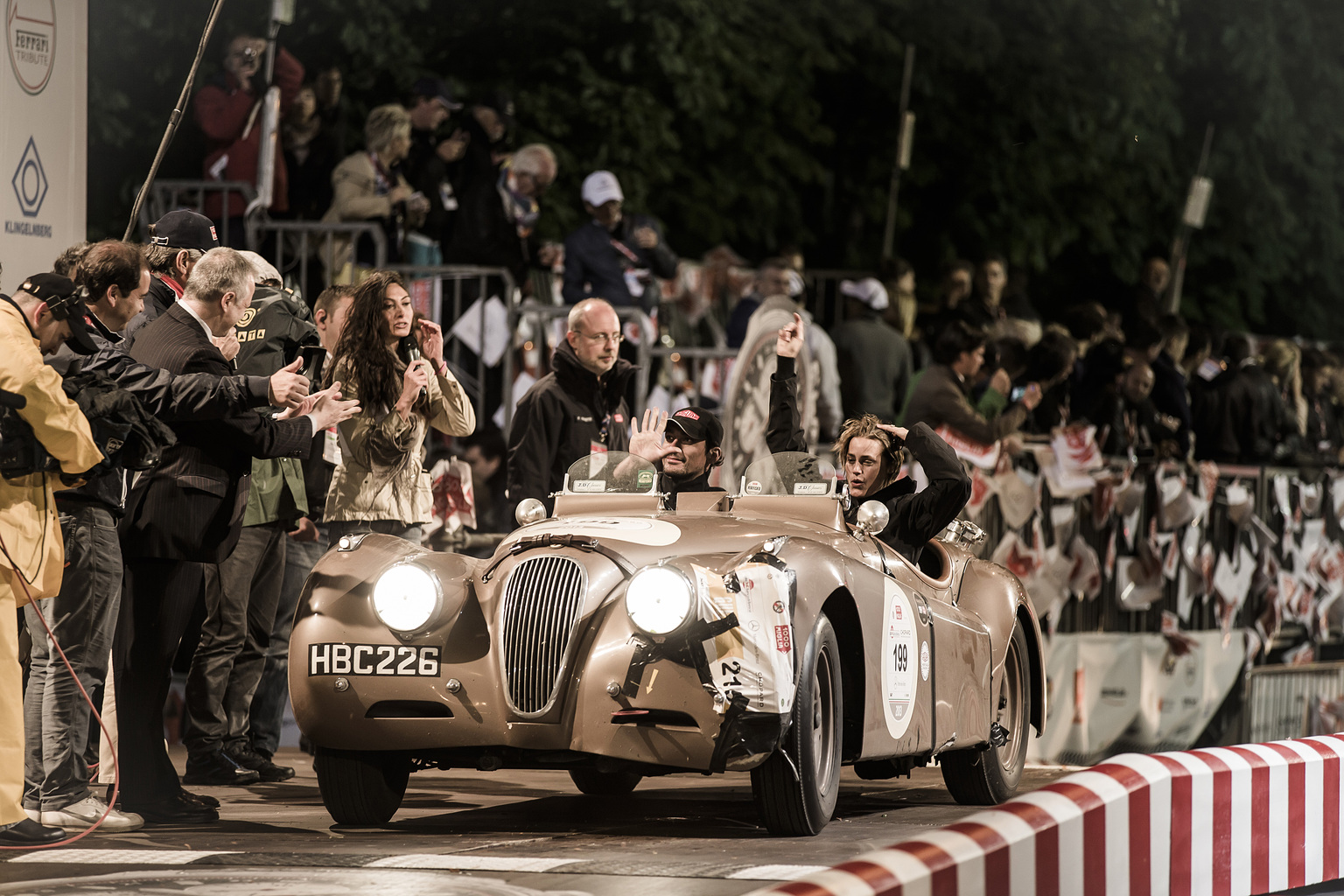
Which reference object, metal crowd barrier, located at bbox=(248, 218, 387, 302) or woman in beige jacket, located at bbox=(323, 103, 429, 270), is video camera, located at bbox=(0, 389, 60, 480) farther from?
woman in beige jacket, located at bbox=(323, 103, 429, 270)

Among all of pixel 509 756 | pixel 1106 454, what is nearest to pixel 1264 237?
Result: pixel 1106 454

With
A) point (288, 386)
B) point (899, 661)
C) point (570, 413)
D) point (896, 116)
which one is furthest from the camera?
point (896, 116)

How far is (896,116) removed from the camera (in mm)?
24047

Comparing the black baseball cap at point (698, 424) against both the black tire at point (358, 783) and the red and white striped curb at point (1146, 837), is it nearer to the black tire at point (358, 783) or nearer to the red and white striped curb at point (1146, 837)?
the black tire at point (358, 783)

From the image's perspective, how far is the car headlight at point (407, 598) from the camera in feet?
23.7

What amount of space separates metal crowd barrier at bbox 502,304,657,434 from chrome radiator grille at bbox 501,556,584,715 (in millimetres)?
6100

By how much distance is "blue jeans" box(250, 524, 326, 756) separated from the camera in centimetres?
982

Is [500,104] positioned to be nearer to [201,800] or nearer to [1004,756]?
[1004,756]

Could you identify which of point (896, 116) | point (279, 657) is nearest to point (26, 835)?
point (279, 657)

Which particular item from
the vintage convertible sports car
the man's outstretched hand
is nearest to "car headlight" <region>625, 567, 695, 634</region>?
the vintage convertible sports car

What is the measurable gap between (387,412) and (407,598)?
2.41 meters

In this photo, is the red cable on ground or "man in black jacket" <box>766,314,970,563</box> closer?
the red cable on ground

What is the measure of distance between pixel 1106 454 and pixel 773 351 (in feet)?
12.6

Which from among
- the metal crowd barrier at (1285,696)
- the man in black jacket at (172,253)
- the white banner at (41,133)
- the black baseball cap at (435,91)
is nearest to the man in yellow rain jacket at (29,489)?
the man in black jacket at (172,253)
